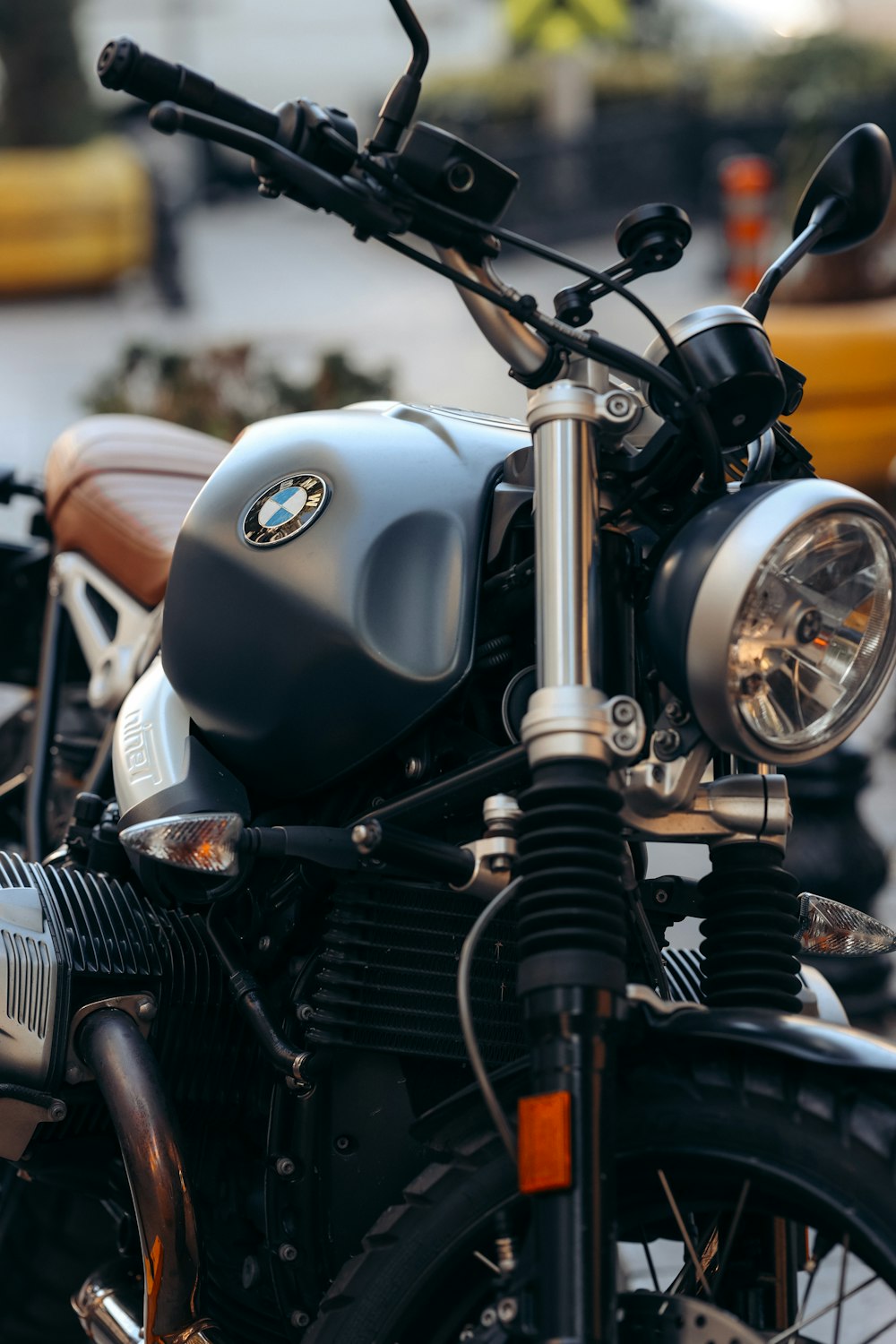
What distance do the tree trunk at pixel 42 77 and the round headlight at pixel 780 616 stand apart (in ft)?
49.7

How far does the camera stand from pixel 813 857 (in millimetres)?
4148

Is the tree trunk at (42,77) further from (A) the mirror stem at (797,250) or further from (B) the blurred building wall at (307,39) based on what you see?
(A) the mirror stem at (797,250)

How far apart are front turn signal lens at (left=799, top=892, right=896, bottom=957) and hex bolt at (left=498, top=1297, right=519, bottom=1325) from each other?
0.71 m

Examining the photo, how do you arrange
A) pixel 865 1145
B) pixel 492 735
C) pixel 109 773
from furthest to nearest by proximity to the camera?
pixel 109 773 → pixel 492 735 → pixel 865 1145

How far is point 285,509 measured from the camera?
2.18m

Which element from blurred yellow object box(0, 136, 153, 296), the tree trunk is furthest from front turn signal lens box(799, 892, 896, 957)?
the tree trunk

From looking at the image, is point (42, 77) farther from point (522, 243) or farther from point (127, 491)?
point (522, 243)

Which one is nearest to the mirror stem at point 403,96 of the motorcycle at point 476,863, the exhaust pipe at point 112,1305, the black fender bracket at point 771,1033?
the motorcycle at point 476,863

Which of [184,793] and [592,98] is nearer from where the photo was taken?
[184,793]

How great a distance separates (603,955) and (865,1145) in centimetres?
30

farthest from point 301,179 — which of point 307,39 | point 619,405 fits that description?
point 307,39

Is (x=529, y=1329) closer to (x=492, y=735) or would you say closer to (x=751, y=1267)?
(x=751, y=1267)

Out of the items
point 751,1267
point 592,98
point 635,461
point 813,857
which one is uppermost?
point 592,98

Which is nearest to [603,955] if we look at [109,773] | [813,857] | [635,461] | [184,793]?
[635,461]
